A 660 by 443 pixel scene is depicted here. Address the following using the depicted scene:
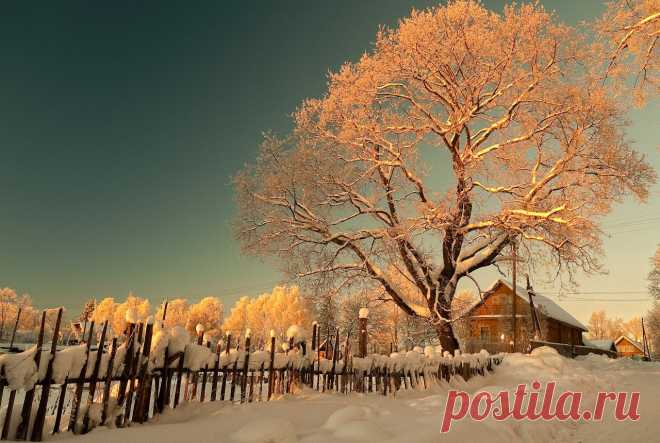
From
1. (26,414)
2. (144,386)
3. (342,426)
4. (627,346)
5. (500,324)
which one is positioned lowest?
(627,346)

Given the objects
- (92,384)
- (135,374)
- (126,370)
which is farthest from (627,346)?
(92,384)

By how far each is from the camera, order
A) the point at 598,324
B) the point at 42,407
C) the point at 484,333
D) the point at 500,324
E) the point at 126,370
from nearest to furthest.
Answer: the point at 42,407 < the point at 126,370 < the point at 500,324 < the point at 484,333 < the point at 598,324

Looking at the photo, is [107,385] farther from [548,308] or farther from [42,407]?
[548,308]

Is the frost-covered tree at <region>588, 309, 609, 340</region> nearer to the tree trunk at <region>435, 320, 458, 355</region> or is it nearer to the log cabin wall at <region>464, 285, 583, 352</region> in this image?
the log cabin wall at <region>464, 285, 583, 352</region>

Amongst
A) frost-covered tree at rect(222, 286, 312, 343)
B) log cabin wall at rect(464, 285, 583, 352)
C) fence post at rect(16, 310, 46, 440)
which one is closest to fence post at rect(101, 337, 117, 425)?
fence post at rect(16, 310, 46, 440)

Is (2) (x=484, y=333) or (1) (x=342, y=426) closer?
(1) (x=342, y=426)

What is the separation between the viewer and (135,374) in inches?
223

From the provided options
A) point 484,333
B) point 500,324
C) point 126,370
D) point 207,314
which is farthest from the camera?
point 207,314

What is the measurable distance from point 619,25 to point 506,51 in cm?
583

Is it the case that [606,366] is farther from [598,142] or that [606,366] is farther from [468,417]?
[468,417]

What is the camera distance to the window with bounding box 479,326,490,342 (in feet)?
133

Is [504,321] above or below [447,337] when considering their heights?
above

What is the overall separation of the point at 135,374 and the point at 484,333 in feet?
132

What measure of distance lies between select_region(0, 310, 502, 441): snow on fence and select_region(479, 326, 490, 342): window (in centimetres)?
3392
